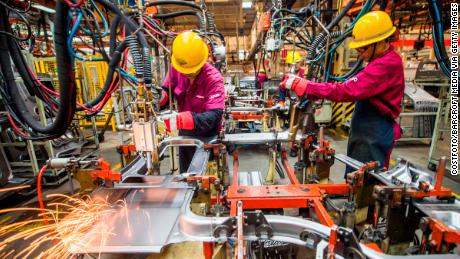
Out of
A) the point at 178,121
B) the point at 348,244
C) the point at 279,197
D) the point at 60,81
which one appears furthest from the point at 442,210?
the point at 60,81

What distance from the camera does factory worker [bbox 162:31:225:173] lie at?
199 centimetres

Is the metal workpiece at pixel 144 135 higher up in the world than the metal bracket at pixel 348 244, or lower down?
higher up

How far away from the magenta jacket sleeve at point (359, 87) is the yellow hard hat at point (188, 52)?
1078mm

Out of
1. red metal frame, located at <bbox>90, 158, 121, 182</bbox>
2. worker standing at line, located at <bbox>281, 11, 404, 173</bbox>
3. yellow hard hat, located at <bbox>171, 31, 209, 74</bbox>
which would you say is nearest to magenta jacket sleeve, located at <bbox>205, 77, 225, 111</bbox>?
yellow hard hat, located at <bbox>171, 31, 209, 74</bbox>

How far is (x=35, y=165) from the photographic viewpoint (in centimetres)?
385

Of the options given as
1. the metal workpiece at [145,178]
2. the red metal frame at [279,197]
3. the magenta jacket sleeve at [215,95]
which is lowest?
the red metal frame at [279,197]

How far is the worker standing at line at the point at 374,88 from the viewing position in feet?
6.97

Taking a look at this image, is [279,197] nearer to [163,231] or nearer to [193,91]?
[163,231]

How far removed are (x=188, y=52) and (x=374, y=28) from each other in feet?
5.92

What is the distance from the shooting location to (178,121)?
1.95 metres

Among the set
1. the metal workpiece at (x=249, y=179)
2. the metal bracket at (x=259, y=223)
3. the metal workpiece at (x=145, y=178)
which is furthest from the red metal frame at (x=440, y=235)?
the metal workpiece at (x=249, y=179)

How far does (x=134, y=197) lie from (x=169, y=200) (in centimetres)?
22

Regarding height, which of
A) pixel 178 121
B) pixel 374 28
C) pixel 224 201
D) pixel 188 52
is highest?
pixel 374 28

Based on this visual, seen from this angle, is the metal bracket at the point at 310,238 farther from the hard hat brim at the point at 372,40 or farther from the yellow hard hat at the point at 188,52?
the hard hat brim at the point at 372,40
